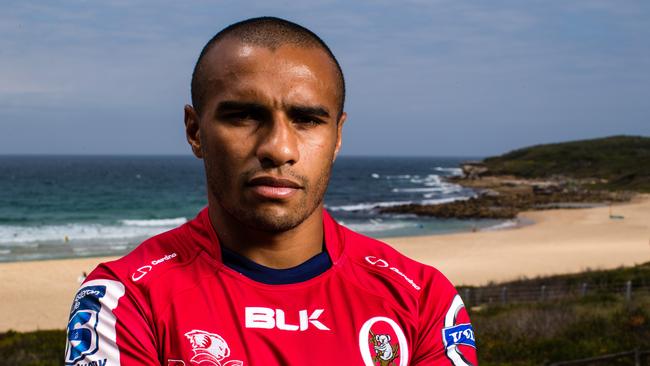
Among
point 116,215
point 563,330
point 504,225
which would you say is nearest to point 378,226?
point 504,225

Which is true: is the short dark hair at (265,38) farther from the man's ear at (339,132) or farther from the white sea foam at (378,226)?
the white sea foam at (378,226)

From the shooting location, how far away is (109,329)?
5.61 ft

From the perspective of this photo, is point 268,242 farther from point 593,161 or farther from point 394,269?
point 593,161

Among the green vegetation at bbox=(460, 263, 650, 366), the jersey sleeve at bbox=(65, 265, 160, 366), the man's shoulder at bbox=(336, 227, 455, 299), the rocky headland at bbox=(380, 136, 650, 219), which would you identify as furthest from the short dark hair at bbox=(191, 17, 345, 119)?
the rocky headland at bbox=(380, 136, 650, 219)

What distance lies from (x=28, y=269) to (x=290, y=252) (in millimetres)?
34382

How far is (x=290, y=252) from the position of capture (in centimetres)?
193

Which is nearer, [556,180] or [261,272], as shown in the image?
[261,272]

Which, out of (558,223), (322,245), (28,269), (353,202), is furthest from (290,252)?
(353,202)

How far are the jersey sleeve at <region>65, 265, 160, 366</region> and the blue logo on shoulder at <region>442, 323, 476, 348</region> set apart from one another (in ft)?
2.72

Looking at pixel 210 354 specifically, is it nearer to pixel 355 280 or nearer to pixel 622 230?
pixel 355 280

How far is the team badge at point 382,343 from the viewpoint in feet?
5.95

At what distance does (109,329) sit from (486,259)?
35.8 meters

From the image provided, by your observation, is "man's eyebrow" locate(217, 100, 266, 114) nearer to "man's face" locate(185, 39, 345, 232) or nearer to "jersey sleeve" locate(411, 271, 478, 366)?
"man's face" locate(185, 39, 345, 232)

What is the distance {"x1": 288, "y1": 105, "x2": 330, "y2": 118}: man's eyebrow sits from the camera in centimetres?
180
